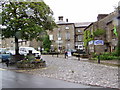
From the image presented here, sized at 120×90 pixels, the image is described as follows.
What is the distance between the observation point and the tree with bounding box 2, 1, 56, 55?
12477 mm

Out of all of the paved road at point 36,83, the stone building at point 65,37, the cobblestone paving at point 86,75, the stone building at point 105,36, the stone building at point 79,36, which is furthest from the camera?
the stone building at point 79,36

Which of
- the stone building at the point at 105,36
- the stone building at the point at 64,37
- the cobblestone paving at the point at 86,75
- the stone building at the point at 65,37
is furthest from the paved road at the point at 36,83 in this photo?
the stone building at the point at 65,37

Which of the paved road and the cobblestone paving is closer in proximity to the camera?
the paved road

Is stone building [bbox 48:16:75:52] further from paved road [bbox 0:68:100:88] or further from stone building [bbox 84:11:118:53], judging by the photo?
paved road [bbox 0:68:100:88]

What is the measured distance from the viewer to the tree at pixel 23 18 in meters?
12.5

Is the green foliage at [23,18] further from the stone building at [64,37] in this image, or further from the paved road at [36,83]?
the stone building at [64,37]

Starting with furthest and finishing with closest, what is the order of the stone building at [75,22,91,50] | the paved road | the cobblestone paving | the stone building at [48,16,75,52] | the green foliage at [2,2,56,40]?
the stone building at [75,22,91,50] < the stone building at [48,16,75,52] < the green foliage at [2,2,56,40] < the cobblestone paving < the paved road

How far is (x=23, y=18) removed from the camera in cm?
1313

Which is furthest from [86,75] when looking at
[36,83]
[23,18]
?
[23,18]

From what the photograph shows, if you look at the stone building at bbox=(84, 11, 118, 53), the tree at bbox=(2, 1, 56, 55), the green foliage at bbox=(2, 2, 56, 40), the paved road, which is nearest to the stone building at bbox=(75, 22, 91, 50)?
the stone building at bbox=(84, 11, 118, 53)

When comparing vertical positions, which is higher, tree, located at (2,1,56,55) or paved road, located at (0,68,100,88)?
tree, located at (2,1,56,55)

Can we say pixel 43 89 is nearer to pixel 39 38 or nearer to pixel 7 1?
pixel 39 38

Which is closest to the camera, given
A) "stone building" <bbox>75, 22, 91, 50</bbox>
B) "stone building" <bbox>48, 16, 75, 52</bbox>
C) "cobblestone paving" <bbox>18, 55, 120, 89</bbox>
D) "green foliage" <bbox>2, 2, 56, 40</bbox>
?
"cobblestone paving" <bbox>18, 55, 120, 89</bbox>

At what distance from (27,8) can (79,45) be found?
37791 millimetres
